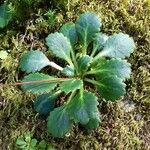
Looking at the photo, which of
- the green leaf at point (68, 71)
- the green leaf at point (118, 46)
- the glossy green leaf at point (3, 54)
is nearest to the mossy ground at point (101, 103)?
the glossy green leaf at point (3, 54)

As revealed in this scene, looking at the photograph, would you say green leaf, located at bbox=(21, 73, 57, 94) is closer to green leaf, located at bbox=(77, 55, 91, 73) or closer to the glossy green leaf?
green leaf, located at bbox=(77, 55, 91, 73)

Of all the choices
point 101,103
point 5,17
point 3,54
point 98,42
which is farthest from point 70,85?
point 5,17

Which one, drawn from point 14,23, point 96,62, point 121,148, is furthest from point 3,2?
point 121,148

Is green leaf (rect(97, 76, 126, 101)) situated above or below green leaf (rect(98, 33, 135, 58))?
below

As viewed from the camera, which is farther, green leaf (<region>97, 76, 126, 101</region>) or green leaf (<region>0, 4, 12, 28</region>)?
green leaf (<region>0, 4, 12, 28</region>)

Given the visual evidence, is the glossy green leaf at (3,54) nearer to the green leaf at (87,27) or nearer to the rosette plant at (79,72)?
the rosette plant at (79,72)

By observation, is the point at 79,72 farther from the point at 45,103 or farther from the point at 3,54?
the point at 3,54

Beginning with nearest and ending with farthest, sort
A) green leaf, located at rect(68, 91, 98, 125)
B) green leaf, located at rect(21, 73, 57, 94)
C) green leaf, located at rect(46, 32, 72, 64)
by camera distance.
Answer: green leaf, located at rect(68, 91, 98, 125) → green leaf, located at rect(21, 73, 57, 94) → green leaf, located at rect(46, 32, 72, 64)

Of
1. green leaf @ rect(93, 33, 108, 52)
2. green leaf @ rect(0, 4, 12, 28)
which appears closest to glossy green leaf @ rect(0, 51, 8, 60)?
green leaf @ rect(0, 4, 12, 28)
